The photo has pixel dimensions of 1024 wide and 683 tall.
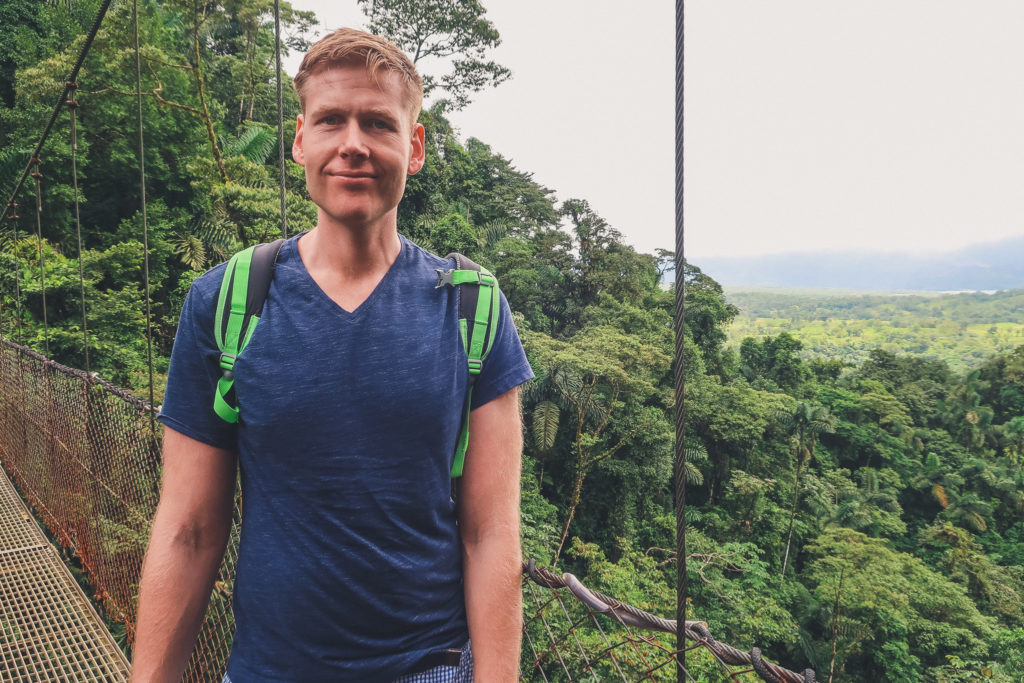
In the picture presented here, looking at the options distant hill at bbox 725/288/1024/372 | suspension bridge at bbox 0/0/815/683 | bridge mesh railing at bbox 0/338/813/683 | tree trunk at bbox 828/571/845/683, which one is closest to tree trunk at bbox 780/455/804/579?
tree trunk at bbox 828/571/845/683

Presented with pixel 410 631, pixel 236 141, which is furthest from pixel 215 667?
pixel 236 141

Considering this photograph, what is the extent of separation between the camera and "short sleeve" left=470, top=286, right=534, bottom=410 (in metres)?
0.71

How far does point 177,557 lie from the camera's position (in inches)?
26.2

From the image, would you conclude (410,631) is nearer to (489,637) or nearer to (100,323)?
(489,637)

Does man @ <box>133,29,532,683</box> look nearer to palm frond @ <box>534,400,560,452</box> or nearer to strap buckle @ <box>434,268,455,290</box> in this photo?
strap buckle @ <box>434,268,455,290</box>

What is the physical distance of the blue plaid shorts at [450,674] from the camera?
650 mm

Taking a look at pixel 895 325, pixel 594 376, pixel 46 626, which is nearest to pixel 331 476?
pixel 46 626

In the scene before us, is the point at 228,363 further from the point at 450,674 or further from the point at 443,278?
the point at 450,674

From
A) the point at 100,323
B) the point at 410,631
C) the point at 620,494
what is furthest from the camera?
the point at 620,494

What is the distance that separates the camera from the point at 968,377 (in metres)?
25.4

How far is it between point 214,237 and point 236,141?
105 inches

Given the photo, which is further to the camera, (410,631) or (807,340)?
(807,340)

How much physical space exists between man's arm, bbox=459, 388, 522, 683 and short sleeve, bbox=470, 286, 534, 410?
10 mm

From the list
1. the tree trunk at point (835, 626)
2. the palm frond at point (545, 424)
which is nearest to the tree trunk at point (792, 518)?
the tree trunk at point (835, 626)
